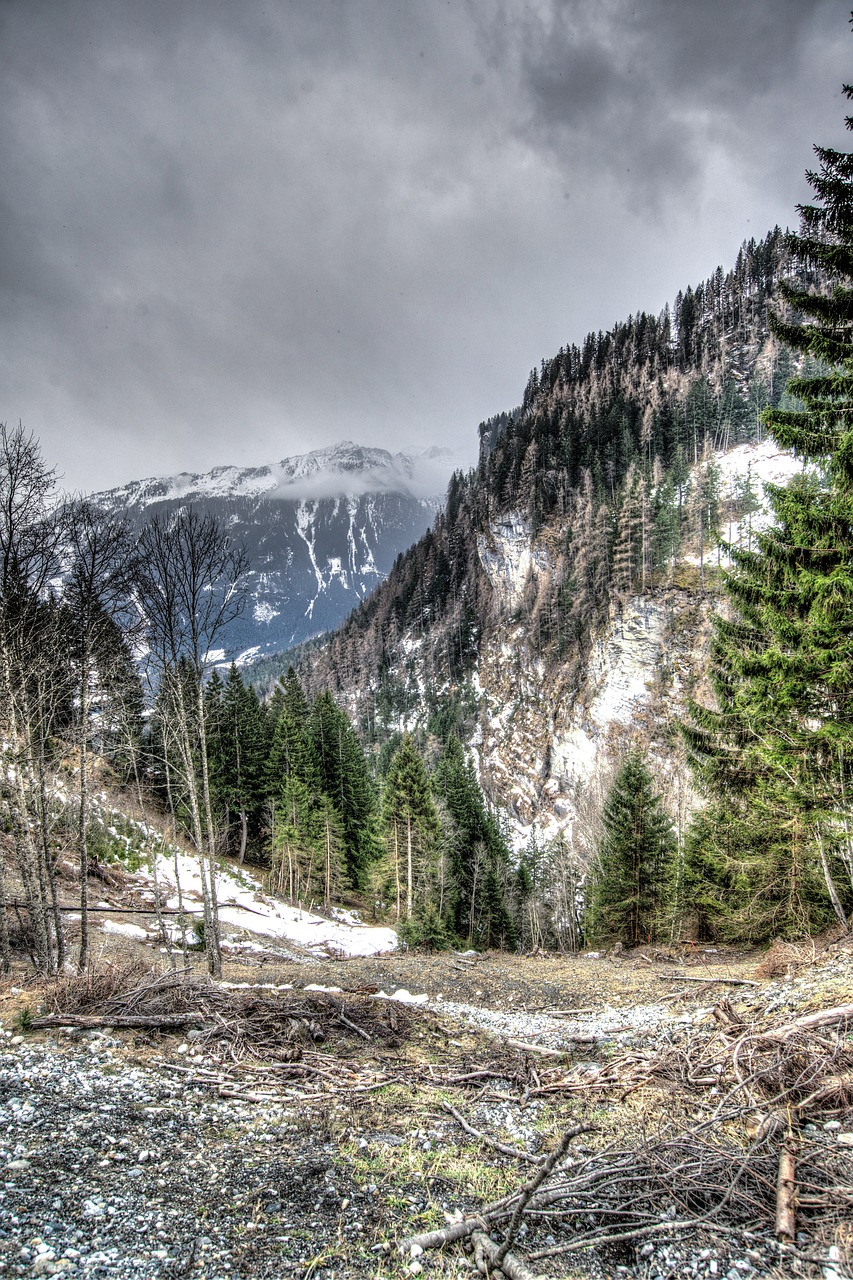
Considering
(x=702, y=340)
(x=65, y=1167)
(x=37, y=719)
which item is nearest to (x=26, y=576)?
(x=37, y=719)

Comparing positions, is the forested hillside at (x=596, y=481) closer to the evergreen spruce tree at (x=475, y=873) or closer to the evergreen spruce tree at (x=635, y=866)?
the evergreen spruce tree at (x=475, y=873)

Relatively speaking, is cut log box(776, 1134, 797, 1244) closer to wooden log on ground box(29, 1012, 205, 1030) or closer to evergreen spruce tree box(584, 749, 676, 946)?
wooden log on ground box(29, 1012, 205, 1030)

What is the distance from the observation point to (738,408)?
9012cm

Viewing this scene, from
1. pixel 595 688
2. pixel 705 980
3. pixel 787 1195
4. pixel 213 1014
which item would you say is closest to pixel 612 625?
pixel 595 688

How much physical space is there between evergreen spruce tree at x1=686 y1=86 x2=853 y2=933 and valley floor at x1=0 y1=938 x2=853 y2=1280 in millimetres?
3360

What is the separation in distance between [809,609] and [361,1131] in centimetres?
1107

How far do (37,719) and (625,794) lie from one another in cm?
2167

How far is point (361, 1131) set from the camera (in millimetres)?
4469

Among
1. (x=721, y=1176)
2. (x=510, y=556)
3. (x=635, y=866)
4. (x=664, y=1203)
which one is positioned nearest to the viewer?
(x=664, y=1203)

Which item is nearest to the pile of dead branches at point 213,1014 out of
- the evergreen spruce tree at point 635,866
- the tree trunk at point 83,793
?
the tree trunk at point 83,793

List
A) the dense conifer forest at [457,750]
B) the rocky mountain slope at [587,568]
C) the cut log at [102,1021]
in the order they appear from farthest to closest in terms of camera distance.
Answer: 1. the rocky mountain slope at [587,568]
2. the dense conifer forest at [457,750]
3. the cut log at [102,1021]

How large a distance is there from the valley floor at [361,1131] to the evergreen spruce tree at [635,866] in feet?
48.3

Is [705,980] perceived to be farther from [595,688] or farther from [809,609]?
[595,688]

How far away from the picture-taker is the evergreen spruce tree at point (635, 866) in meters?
22.1
